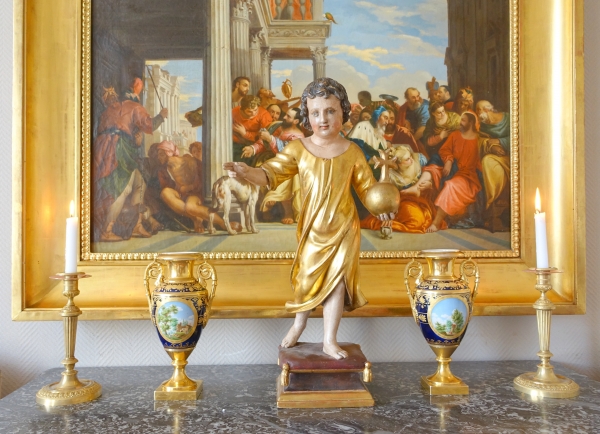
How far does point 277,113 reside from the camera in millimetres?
1635

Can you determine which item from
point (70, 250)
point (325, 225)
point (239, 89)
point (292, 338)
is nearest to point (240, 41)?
point (239, 89)

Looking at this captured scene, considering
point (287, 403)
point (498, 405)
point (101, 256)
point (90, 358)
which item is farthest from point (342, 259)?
point (90, 358)

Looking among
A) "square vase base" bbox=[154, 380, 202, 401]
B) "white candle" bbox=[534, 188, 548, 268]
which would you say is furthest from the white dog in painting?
"white candle" bbox=[534, 188, 548, 268]

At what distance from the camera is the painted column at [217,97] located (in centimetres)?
163

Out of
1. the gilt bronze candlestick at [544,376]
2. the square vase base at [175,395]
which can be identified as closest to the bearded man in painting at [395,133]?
the gilt bronze candlestick at [544,376]

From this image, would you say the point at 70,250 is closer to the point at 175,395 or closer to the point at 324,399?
the point at 175,395

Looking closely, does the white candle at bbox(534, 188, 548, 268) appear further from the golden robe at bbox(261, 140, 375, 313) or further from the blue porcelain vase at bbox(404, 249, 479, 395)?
the golden robe at bbox(261, 140, 375, 313)

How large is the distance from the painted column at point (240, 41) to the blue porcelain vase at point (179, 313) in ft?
2.27

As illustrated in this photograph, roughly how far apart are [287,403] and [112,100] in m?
1.14

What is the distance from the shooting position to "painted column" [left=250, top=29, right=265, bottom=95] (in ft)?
5.37

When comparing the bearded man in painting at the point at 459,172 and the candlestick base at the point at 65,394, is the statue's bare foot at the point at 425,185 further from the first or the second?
the candlestick base at the point at 65,394

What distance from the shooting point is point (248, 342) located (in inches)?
64.1

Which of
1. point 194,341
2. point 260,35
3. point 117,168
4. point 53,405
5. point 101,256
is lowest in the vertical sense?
point 53,405

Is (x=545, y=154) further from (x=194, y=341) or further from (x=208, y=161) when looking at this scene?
(x=194, y=341)
